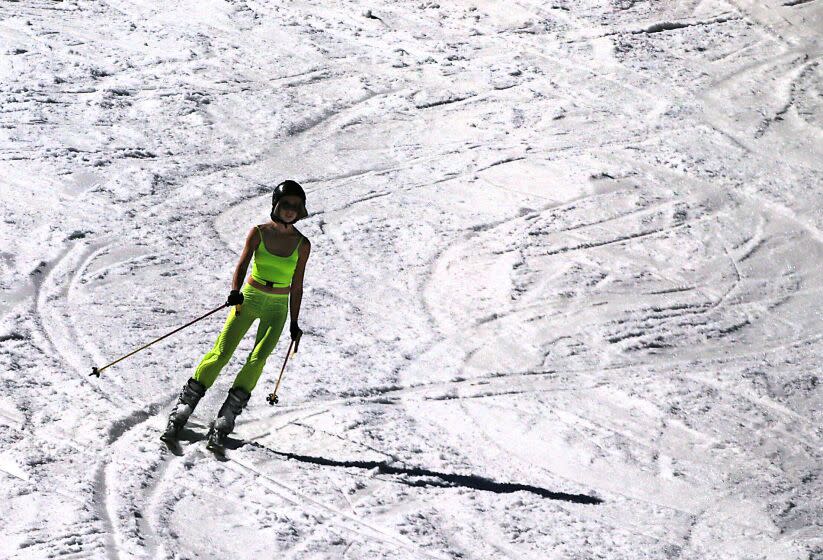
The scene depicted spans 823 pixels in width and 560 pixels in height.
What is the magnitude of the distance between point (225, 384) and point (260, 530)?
1978 millimetres

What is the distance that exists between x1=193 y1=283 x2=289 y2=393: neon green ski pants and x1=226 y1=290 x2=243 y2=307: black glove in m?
0.11

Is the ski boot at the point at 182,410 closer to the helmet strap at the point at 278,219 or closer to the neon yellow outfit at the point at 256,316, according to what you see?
the neon yellow outfit at the point at 256,316

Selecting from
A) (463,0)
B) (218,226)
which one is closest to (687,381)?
(218,226)

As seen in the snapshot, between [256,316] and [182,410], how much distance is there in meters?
0.79

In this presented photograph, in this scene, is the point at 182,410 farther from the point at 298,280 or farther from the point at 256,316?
the point at 298,280

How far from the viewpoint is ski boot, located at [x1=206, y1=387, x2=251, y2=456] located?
7.41m

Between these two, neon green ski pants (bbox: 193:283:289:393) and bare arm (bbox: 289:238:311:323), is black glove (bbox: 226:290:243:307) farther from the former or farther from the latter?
bare arm (bbox: 289:238:311:323)

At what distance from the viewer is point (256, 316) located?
7.51m

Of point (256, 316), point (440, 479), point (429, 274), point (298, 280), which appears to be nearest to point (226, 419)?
point (256, 316)

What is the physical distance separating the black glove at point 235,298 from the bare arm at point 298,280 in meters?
0.40

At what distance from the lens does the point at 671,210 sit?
12117mm

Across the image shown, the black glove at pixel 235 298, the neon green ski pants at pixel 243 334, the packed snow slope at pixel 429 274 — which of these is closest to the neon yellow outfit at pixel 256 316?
the neon green ski pants at pixel 243 334

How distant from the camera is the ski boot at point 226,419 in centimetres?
741

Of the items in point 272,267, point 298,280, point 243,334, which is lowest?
point 243,334
